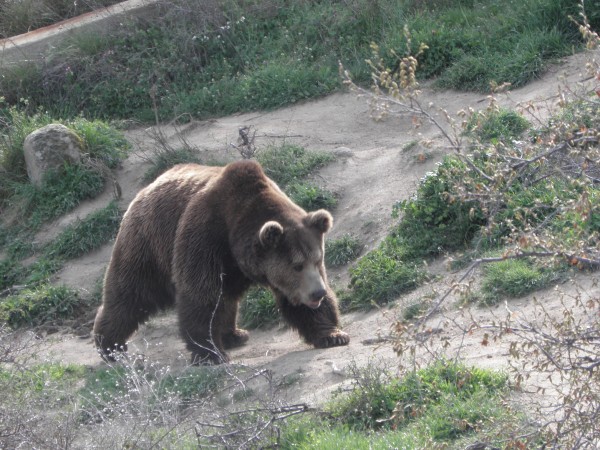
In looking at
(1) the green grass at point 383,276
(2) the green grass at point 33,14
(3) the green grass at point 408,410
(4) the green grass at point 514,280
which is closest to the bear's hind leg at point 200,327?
(1) the green grass at point 383,276

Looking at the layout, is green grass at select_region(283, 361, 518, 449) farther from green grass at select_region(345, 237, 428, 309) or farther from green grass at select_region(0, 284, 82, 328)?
green grass at select_region(0, 284, 82, 328)

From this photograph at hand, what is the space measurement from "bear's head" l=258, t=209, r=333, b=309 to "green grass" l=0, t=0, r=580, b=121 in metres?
4.48

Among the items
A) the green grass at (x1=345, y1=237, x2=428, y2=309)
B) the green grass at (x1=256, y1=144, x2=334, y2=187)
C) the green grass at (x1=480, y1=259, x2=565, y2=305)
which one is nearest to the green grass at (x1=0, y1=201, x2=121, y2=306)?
the green grass at (x1=256, y1=144, x2=334, y2=187)

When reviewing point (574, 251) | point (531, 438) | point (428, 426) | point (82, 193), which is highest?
point (574, 251)

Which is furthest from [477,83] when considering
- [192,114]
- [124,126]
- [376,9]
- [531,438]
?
[531,438]

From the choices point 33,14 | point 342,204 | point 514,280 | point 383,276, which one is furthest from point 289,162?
point 33,14

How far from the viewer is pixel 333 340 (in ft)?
26.4

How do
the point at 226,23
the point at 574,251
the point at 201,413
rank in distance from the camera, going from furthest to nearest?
the point at 226,23, the point at 201,413, the point at 574,251

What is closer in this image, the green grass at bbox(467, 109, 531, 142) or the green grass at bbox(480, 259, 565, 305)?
the green grass at bbox(480, 259, 565, 305)

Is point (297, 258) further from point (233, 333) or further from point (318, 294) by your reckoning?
point (233, 333)

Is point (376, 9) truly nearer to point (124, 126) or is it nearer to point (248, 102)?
point (248, 102)

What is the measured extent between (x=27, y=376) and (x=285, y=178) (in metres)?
4.44

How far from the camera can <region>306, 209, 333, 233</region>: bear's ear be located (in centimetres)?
802

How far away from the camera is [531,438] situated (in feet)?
15.8
